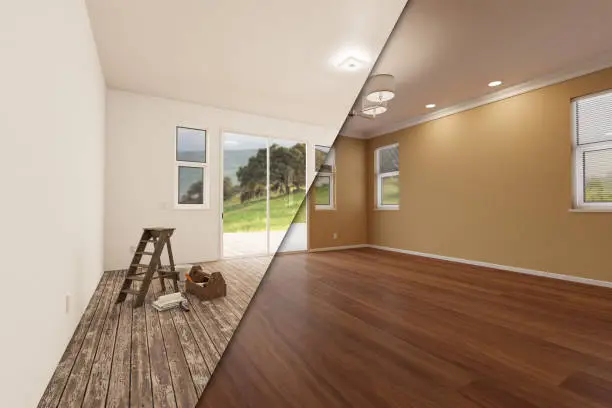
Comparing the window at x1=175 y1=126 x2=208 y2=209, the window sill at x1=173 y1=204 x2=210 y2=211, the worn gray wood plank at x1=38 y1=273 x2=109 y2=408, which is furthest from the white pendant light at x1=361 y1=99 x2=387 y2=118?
the worn gray wood plank at x1=38 y1=273 x2=109 y2=408

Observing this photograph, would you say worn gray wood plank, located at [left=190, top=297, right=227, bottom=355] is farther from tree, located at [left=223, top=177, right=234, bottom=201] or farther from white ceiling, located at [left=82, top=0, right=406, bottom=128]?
white ceiling, located at [left=82, top=0, right=406, bottom=128]

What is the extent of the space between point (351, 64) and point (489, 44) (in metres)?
1.21

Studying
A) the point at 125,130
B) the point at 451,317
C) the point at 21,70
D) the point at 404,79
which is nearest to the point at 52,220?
the point at 21,70

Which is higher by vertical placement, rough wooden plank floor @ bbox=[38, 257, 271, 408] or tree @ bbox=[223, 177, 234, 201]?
tree @ bbox=[223, 177, 234, 201]

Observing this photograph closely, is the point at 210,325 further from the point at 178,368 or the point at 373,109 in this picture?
the point at 373,109

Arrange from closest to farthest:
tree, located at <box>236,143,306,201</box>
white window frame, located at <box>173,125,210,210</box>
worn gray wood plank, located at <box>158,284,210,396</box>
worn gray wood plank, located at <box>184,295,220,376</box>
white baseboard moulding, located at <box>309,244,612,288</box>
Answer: worn gray wood plank, located at <box>158,284,210,396</box>
worn gray wood plank, located at <box>184,295,220,376</box>
white baseboard moulding, located at <box>309,244,612,288</box>
white window frame, located at <box>173,125,210,210</box>
tree, located at <box>236,143,306,201</box>

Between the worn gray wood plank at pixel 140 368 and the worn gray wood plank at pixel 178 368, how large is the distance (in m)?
0.09

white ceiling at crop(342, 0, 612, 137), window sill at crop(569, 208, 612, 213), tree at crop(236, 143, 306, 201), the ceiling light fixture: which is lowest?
window sill at crop(569, 208, 612, 213)

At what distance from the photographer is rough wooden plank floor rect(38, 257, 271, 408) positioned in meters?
1.10

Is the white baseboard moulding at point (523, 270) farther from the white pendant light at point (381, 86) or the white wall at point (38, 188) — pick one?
the white wall at point (38, 188)

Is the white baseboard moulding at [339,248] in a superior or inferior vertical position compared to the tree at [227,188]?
inferior

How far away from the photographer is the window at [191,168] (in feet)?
12.4

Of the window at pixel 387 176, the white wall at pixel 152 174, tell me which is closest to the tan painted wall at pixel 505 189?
the window at pixel 387 176

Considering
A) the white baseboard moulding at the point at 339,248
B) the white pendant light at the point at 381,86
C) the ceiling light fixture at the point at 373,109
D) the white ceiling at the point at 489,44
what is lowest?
the white baseboard moulding at the point at 339,248
